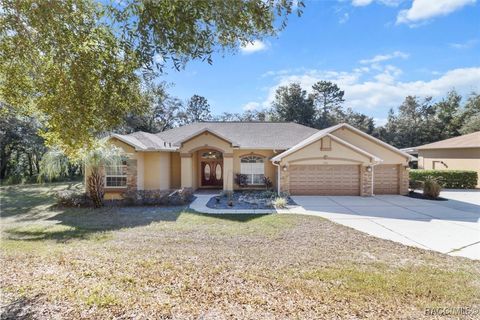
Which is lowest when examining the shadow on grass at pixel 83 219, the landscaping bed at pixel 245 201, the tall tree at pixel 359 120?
the shadow on grass at pixel 83 219

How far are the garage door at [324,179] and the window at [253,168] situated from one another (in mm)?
2841

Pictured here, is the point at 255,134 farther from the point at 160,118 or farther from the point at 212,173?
the point at 160,118

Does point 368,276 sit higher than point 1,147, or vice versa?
point 1,147

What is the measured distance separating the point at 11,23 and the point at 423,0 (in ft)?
31.1

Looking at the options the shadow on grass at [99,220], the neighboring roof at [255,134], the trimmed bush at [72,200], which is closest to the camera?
the shadow on grass at [99,220]

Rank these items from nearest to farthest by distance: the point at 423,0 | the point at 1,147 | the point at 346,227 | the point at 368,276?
the point at 368,276 → the point at 423,0 → the point at 346,227 → the point at 1,147

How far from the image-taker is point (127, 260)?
6098mm

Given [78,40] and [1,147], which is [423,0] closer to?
[78,40]

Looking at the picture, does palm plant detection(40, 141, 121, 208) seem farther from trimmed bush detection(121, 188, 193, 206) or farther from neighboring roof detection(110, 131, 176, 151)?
neighboring roof detection(110, 131, 176, 151)

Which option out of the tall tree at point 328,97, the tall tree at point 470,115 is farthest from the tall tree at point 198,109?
the tall tree at point 470,115

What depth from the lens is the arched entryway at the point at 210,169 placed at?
20.2m

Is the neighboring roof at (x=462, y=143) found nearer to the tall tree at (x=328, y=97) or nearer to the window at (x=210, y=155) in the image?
the window at (x=210, y=155)

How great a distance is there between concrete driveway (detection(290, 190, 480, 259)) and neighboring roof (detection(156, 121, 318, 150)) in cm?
491

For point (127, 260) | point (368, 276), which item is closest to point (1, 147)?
point (127, 260)
